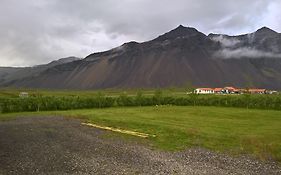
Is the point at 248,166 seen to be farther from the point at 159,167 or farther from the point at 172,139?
the point at 172,139

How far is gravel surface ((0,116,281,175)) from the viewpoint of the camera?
21.5 meters

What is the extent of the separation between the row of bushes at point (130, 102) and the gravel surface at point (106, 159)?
160 feet

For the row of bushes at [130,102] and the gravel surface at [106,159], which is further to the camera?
the row of bushes at [130,102]

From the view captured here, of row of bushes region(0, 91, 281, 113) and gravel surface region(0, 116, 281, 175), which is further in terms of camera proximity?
row of bushes region(0, 91, 281, 113)

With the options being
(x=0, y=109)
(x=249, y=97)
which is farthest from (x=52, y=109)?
(x=249, y=97)

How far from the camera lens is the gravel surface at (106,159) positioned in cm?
2152

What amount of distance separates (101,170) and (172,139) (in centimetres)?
1379

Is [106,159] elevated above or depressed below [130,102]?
below

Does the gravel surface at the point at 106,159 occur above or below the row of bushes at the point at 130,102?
below

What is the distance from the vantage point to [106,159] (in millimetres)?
24562

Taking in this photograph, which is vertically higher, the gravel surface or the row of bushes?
the row of bushes

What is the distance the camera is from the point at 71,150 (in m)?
27.6

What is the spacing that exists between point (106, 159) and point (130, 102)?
72.9 meters

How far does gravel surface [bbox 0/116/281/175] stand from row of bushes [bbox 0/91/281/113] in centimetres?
4886
